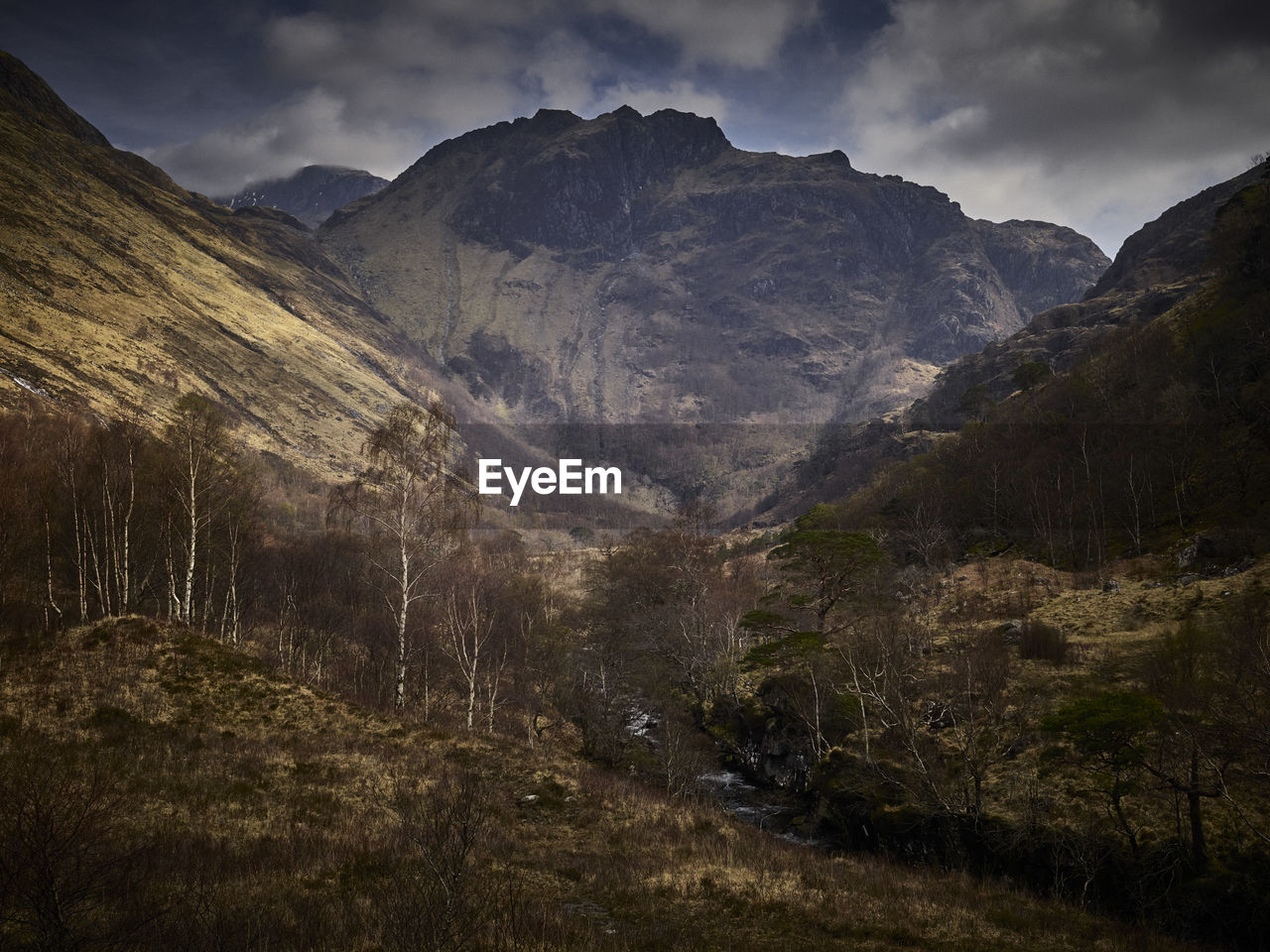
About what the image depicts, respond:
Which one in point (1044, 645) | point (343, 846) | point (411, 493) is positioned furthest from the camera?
point (411, 493)

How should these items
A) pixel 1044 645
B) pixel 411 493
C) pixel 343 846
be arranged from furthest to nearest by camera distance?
pixel 411 493, pixel 1044 645, pixel 343 846

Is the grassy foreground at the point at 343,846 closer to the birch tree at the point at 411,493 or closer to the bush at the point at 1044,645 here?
the birch tree at the point at 411,493

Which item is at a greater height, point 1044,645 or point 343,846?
point 1044,645

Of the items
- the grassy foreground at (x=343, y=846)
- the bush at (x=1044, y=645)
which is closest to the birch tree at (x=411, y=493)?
the grassy foreground at (x=343, y=846)

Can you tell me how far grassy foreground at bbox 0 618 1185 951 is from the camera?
9.61 metres

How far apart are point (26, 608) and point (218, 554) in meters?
13.3

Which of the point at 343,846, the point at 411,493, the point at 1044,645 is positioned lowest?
the point at 343,846

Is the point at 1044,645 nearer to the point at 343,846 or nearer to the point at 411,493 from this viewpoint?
the point at 343,846

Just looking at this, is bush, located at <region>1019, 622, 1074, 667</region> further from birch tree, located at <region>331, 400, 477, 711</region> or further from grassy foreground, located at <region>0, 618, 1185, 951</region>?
birch tree, located at <region>331, 400, 477, 711</region>

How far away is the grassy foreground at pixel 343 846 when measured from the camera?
9.61m

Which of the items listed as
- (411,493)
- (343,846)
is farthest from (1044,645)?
(411,493)

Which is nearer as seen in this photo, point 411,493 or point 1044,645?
point 1044,645

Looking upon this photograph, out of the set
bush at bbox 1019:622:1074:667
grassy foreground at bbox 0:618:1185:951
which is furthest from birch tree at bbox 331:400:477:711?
bush at bbox 1019:622:1074:667

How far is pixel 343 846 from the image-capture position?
16078mm
